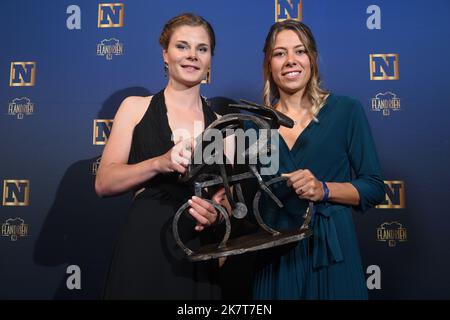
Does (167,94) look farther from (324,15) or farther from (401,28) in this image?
(401,28)

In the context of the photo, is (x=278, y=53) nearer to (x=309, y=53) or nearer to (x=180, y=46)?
(x=309, y=53)

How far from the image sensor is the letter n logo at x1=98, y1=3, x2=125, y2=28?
5.89 feet

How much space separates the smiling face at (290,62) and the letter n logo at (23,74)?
3.89ft

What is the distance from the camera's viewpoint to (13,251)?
174cm

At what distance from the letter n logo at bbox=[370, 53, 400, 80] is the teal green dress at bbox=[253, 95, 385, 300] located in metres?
0.66

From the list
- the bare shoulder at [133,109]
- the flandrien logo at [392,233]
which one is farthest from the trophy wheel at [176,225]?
the flandrien logo at [392,233]

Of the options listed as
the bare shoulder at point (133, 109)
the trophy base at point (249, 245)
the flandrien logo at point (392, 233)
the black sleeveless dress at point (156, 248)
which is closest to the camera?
the trophy base at point (249, 245)

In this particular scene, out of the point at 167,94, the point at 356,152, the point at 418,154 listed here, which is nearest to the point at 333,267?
the point at 356,152

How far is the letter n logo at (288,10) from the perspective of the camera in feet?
5.70

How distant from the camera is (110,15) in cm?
180

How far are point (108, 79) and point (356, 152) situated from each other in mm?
1147

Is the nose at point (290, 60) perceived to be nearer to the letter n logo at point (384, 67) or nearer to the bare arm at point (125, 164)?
the bare arm at point (125, 164)

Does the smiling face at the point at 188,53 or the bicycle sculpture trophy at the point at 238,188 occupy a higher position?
the smiling face at the point at 188,53

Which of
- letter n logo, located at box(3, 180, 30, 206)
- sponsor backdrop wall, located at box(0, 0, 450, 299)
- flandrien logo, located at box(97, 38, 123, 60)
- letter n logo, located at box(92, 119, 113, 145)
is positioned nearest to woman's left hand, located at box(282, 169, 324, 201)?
sponsor backdrop wall, located at box(0, 0, 450, 299)
